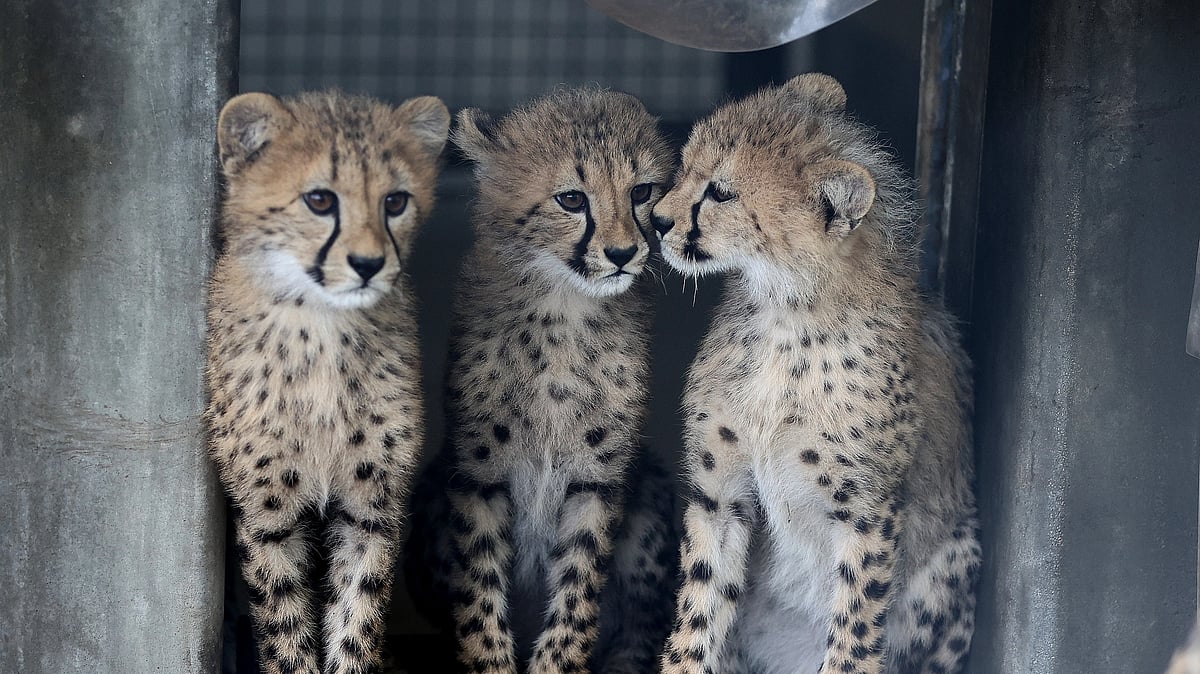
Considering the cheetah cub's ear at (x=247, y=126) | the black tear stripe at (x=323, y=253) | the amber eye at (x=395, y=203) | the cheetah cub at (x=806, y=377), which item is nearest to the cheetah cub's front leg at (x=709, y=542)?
the cheetah cub at (x=806, y=377)

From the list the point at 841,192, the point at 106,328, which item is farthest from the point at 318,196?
the point at 841,192

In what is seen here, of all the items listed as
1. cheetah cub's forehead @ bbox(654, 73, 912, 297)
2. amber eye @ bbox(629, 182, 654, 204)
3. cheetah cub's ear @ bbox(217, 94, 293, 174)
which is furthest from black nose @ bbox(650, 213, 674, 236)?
cheetah cub's ear @ bbox(217, 94, 293, 174)

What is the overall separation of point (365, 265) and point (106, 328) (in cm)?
76

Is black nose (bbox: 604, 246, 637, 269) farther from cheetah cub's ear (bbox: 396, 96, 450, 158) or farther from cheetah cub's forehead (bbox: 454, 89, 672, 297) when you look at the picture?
cheetah cub's ear (bbox: 396, 96, 450, 158)

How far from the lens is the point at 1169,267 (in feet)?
12.1

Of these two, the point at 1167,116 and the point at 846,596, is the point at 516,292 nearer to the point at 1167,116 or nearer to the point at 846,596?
the point at 846,596

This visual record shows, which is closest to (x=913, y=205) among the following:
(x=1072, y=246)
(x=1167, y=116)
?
(x=1072, y=246)

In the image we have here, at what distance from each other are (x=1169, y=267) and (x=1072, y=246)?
28 centimetres

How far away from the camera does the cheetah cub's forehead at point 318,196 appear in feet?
10.4

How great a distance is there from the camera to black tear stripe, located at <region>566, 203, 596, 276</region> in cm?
364

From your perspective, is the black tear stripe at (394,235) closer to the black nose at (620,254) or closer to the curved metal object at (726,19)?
the black nose at (620,254)

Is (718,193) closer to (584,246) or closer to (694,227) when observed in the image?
(694,227)

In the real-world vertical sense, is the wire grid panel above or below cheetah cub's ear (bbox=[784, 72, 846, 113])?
above

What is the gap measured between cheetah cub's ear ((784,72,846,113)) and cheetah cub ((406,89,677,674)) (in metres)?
0.42
